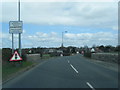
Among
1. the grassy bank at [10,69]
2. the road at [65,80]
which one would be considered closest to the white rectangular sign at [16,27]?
the grassy bank at [10,69]

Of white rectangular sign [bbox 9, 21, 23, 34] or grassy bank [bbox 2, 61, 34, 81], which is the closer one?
grassy bank [bbox 2, 61, 34, 81]

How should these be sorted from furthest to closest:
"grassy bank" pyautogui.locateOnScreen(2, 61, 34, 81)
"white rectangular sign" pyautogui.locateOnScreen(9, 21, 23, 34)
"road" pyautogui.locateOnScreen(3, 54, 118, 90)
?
"white rectangular sign" pyautogui.locateOnScreen(9, 21, 23, 34) → "grassy bank" pyautogui.locateOnScreen(2, 61, 34, 81) → "road" pyautogui.locateOnScreen(3, 54, 118, 90)

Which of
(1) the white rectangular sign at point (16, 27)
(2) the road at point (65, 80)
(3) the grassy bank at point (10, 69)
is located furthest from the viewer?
(1) the white rectangular sign at point (16, 27)

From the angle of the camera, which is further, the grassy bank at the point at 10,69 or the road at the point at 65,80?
the grassy bank at the point at 10,69

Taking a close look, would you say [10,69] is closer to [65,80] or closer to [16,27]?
[16,27]

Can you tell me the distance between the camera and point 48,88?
11.1 meters

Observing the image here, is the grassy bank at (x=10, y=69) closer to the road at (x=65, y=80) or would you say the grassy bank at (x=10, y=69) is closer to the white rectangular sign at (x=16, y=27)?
the road at (x=65, y=80)

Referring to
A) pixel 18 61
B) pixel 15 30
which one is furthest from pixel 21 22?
pixel 18 61

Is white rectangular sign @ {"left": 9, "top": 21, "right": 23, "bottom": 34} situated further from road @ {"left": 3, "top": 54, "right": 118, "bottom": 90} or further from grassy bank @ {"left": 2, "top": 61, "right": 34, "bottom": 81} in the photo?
road @ {"left": 3, "top": 54, "right": 118, "bottom": 90}

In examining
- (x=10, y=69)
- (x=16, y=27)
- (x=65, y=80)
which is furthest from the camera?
(x=16, y=27)

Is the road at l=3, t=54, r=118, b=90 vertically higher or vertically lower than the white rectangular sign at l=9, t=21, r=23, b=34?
lower

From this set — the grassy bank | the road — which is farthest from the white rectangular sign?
the road

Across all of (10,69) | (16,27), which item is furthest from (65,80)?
(16,27)

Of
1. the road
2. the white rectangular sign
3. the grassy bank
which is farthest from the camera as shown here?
the white rectangular sign
